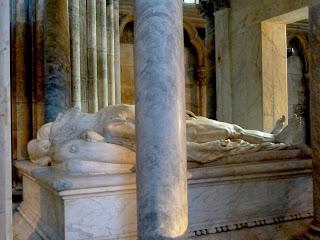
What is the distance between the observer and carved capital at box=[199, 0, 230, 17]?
5715 mm

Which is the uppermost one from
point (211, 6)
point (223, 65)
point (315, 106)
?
point (211, 6)

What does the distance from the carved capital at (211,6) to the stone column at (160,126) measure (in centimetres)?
367

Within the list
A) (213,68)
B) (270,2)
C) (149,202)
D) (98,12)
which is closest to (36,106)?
(98,12)

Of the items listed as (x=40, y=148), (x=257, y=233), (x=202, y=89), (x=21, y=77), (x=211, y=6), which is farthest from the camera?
(x=202, y=89)

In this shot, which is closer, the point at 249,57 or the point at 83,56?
the point at 249,57

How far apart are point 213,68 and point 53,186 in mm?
4349

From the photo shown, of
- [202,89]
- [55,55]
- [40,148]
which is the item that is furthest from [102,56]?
[202,89]

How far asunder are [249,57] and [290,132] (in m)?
1.99

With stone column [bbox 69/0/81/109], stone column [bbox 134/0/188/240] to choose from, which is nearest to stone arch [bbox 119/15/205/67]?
stone column [bbox 69/0/81/109]

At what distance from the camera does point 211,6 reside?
6.30 meters

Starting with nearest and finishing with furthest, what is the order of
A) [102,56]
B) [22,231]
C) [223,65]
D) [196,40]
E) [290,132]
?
[22,231], [290,132], [223,65], [102,56], [196,40]

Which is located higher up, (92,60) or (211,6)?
(211,6)

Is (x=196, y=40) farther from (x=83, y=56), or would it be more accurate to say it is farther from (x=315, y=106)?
(x=315, y=106)

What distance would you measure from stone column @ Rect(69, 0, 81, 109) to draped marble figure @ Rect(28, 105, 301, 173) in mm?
2566
